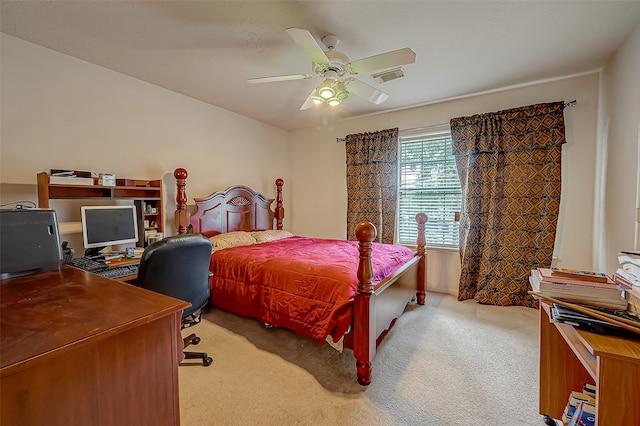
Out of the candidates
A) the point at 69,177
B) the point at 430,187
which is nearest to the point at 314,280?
the point at 69,177

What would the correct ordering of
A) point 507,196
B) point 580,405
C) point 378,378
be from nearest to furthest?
point 580,405, point 378,378, point 507,196

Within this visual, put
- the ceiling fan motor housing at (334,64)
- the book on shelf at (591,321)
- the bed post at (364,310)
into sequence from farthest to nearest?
the ceiling fan motor housing at (334,64) < the bed post at (364,310) < the book on shelf at (591,321)

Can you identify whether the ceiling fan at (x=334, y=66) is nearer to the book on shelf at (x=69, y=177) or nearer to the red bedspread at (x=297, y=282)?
the red bedspread at (x=297, y=282)

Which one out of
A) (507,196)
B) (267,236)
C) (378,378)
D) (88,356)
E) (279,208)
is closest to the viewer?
(88,356)

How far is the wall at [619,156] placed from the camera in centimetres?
205

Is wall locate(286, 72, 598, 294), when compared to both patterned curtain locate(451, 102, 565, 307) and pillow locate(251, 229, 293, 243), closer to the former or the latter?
patterned curtain locate(451, 102, 565, 307)

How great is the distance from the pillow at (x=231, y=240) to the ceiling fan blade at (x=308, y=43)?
224cm

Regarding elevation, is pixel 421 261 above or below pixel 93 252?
below

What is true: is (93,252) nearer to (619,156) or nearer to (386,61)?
(386,61)

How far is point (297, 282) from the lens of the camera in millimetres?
2211

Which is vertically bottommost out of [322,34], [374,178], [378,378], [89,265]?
[378,378]

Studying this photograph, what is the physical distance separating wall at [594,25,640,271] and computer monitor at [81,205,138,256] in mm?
4163

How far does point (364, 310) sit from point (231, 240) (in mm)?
2109

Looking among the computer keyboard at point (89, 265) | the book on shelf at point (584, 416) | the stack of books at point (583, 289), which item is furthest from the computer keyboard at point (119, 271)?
the book on shelf at point (584, 416)
